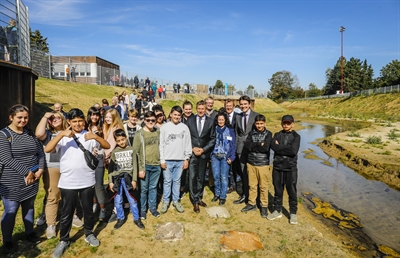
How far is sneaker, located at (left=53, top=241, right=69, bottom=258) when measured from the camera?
3.66 m

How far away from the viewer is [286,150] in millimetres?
4715

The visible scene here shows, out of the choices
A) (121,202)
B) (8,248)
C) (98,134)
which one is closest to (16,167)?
(8,248)

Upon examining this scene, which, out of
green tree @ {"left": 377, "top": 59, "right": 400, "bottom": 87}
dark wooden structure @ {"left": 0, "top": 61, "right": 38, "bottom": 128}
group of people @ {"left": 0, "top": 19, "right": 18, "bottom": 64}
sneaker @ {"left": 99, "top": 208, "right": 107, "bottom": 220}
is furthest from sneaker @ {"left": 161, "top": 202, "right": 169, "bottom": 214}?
green tree @ {"left": 377, "top": 59, "right": 400, "bottom": 87}

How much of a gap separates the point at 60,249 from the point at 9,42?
214 inches

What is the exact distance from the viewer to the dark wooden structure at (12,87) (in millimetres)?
5594

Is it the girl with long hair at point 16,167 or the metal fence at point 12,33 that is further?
the metal fence at point 12,33

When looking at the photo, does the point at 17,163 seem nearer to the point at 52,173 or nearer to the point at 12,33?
the point at 52,173

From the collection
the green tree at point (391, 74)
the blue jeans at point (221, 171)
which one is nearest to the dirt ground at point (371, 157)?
the blue jeans at point (221, 171)

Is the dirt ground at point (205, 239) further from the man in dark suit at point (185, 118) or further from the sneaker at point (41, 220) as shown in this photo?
the man in dark suit at point (185, 118)

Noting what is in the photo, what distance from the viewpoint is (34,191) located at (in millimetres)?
3793

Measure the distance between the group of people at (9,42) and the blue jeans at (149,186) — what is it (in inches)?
171

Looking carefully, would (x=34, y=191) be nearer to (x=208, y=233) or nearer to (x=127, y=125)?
(x=127, y=125)

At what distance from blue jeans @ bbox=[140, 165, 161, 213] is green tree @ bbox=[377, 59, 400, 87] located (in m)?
57.8

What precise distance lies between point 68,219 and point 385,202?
8.32 m
